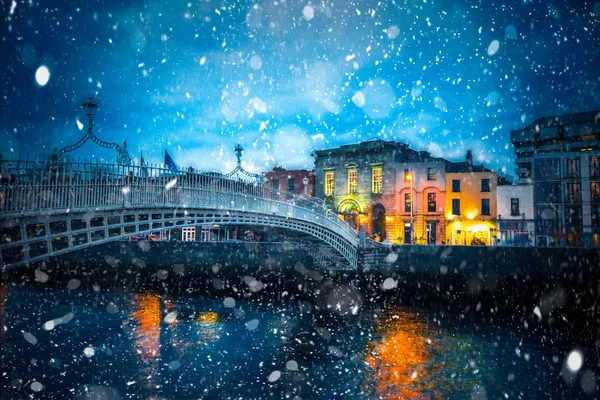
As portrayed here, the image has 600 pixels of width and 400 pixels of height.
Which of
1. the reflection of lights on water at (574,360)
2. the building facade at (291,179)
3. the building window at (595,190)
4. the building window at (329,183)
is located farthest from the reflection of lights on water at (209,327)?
the building window at (595,190)

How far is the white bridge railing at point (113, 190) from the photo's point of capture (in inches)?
365

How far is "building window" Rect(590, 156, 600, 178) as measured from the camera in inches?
1180

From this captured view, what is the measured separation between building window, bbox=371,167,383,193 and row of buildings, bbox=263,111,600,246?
9cm

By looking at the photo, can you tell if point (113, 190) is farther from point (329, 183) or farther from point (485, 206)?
point (329, 183)

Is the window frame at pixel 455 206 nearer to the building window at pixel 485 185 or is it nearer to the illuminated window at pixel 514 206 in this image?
the building window at pixel 485 185

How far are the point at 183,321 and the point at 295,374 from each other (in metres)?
7.28

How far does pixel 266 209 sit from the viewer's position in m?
17.8

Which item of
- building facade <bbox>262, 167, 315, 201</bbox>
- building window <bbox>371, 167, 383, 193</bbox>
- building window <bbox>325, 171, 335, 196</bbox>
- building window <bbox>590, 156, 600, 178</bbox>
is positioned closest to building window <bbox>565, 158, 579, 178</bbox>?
building window <bbox>590, 156, 600, 178</bbox>

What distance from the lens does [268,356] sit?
13602mm

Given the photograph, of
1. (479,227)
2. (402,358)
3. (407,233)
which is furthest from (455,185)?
(402,358)

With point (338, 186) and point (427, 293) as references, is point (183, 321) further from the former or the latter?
point (338, 186)

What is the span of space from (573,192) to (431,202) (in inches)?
383

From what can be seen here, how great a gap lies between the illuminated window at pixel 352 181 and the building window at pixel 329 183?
5.42 ft

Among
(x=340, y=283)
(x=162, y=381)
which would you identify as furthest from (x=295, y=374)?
(x=340, y=283)
